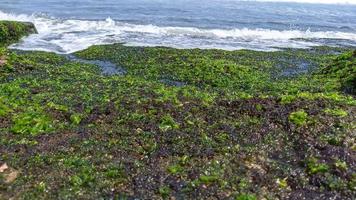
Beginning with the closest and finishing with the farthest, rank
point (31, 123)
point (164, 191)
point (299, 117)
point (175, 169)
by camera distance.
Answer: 1. point (164, 191)
2. point (175, 169)
3. point (31, 123)
4. point (299, 117)

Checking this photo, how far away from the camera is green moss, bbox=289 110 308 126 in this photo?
15.0 metres

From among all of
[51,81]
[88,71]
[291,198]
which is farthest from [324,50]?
[291,198]

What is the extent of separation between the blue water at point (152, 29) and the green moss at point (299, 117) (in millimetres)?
22280

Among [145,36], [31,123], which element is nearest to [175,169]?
[31,123]

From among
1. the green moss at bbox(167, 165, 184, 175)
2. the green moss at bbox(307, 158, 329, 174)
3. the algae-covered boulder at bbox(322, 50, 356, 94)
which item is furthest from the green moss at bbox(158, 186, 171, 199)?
the algae-covered boulder at bbox(322, 50, 356, 94)

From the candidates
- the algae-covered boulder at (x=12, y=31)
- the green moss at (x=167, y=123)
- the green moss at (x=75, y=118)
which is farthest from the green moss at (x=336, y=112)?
the algae-covered boulder at (x=12, y=31)

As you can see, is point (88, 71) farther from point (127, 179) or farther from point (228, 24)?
point (228, 24)

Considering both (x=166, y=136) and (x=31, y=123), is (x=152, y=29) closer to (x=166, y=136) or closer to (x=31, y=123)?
(x=31, y=123)

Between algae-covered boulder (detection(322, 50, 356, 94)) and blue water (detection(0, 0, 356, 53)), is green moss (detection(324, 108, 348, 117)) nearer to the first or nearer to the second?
algae-covered boulder (detection(322, 50, 356, 94))

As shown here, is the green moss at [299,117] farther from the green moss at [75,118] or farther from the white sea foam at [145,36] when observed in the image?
the white sea foam at [145,36]

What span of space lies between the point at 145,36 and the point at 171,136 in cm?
3180

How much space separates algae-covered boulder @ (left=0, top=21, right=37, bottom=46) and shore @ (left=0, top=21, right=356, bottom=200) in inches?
553

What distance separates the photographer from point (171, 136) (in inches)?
545

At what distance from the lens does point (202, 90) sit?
67.4 feet
